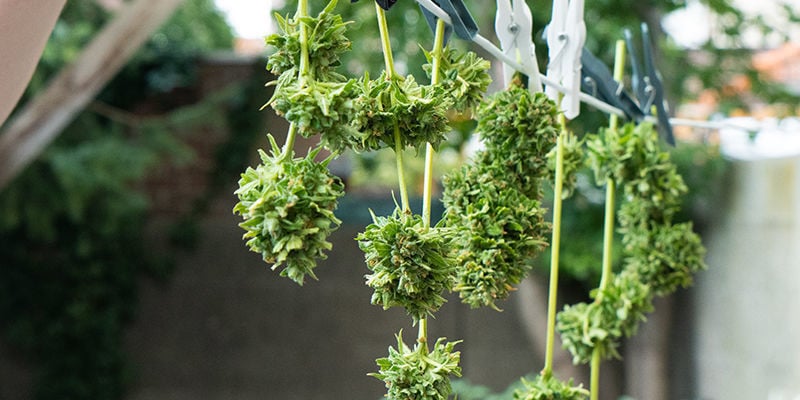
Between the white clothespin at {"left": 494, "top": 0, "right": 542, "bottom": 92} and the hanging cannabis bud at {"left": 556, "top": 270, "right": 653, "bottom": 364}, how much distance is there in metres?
0.28

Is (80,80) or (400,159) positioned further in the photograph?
(80,80)

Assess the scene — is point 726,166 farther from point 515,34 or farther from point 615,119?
point 515,34

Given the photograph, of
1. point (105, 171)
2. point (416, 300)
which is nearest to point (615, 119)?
point (416, 300)

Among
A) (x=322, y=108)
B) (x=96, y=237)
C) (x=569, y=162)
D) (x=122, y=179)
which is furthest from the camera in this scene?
(x=96, y=237)

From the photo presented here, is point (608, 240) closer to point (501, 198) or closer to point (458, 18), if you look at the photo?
point (501, 198)

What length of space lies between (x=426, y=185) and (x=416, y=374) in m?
0.12

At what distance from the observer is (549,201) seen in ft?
8.79

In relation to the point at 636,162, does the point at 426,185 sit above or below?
below

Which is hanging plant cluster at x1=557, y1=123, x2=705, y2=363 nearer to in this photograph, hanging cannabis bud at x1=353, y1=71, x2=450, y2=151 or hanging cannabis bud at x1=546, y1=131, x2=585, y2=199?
hanging cannabis bud at x1=546, y1=131, x2=585, y2=199

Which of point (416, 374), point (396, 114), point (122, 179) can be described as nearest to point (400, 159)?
point (396, 114)

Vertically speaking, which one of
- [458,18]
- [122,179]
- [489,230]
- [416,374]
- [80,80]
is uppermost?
[80,80]

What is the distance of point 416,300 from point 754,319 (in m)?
2.37

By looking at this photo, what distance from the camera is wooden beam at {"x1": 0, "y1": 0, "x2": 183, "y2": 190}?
261 cm

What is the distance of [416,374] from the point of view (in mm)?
528
